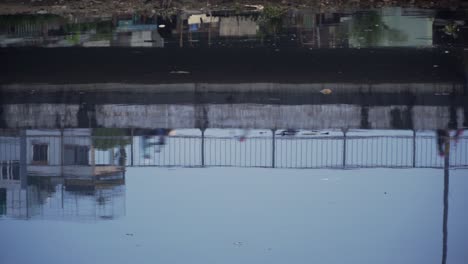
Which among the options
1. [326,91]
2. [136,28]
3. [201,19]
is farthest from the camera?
[201,19]

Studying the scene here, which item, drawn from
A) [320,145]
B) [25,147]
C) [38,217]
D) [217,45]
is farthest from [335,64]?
[38,217]

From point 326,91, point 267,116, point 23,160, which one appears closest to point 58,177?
point 23,160

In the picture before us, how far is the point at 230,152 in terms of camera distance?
14.4 metres

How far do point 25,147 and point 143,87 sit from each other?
318cm

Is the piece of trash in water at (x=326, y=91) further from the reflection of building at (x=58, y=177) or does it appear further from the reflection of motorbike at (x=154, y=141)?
the reflection of building at (x=58, y=177)

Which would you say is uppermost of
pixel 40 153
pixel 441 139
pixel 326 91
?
pixel 326 91

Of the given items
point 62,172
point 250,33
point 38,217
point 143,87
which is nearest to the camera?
point 38,217

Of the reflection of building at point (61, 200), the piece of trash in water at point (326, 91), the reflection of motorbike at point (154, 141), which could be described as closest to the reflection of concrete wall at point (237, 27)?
the piece of trash in water at point (326, 91)

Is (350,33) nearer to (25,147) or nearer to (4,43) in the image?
(4,43)

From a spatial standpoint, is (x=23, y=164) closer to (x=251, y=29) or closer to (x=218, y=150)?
(x=218, y=150)

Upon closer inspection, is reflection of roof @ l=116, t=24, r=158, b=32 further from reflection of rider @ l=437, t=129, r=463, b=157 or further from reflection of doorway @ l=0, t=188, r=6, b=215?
reflection of doorway @ l=0, t=188, r=6, b=215

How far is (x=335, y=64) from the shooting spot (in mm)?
19234

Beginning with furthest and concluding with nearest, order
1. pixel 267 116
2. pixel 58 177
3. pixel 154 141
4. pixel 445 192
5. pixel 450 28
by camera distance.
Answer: pixel 450 28, pixel 267 116, pixel 154 141, pixel 58 177, pixel 445 192

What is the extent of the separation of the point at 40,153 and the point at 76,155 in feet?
1.79
